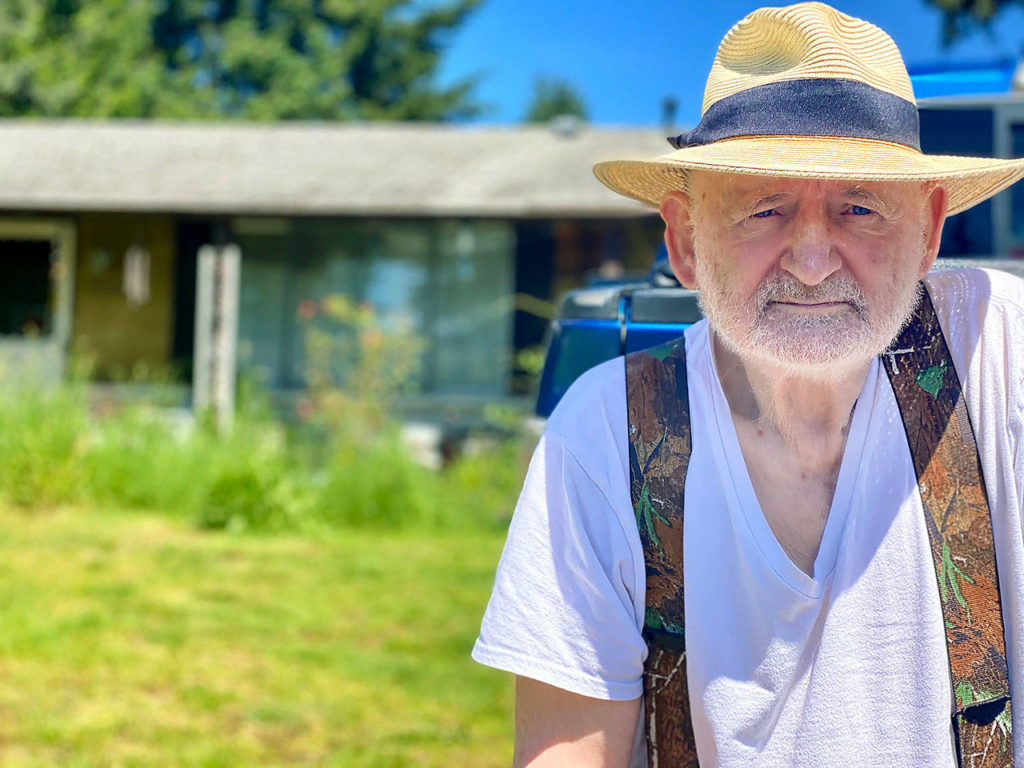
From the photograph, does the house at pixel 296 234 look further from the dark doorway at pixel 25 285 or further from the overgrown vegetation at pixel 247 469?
the overgrown vegetation at pixel 247 469

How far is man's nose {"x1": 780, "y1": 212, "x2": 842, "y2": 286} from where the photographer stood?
175cm

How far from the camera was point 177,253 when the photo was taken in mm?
16406

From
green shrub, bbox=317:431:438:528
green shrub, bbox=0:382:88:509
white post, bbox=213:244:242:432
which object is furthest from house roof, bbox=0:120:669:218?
green shrub, bbox=317:431:438:528

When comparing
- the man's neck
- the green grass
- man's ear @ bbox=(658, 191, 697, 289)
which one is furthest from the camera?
the green grass

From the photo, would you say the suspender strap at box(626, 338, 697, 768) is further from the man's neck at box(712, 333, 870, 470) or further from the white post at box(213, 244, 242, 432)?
the white post at box(213, 244, 242, 432)

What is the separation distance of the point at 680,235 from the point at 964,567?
776 millimetres

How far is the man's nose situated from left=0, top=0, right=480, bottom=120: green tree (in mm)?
26229

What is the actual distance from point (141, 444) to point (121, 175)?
19.4 feet

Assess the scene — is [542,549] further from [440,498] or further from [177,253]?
[177,253]

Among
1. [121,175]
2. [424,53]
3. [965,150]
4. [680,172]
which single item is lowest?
[680,172]

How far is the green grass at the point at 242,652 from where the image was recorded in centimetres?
458

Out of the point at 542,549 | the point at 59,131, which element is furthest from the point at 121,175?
the point at 542,549

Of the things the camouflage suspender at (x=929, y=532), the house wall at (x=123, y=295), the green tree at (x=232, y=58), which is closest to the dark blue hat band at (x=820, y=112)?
the camouflage suspender at (x=929, y=532)

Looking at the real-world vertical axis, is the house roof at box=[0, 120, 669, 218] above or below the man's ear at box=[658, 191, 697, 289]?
above
